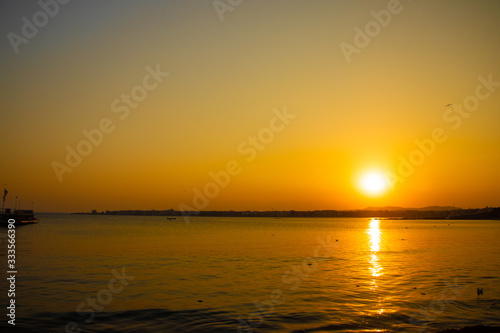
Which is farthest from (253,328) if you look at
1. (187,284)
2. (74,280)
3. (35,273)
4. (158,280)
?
(35,273)

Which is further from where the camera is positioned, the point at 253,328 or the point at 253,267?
the point at 253,267

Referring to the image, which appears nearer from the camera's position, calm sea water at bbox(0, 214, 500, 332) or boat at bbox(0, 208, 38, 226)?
calm sea water at bbox(0, 214, 500, 332)

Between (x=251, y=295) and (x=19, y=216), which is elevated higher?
(x=19, y=216)

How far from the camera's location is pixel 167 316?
2128 centimetres

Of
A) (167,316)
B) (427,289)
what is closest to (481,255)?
(427,289)

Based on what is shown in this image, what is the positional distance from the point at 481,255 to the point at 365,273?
75.6 ft

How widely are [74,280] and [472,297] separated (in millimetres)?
29054

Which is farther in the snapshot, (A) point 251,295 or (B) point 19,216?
(B) point 19,216

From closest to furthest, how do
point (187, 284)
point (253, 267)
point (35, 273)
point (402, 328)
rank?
point (402, 328) → point (187, 284) → point (35, 273) → point (253, 267)

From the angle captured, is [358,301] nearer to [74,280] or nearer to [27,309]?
[27,309]

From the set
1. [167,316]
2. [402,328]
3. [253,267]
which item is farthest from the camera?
[253,267]

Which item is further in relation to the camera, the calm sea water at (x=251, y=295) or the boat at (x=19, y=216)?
the boat at (x=19, y=216)

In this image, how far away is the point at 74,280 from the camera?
Result: 3147 centimetres

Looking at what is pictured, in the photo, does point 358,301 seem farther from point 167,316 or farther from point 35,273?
point 35,273
